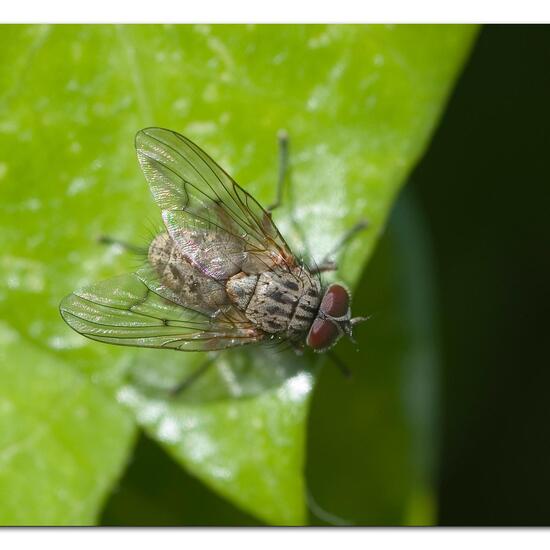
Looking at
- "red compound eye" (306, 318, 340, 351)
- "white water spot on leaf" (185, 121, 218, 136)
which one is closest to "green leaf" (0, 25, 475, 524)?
"white water spot on leaf" (185, 121, 218, 136)

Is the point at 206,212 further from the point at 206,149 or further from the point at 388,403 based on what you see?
Result: the point at 388,403

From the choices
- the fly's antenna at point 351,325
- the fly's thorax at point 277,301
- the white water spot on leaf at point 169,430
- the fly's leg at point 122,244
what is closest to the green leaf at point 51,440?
the white water spot on leaf at point 169,430

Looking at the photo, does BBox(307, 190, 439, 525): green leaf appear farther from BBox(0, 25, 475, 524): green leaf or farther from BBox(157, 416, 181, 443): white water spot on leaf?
BBox(157, 416, 181, 443): white water spot on leaf

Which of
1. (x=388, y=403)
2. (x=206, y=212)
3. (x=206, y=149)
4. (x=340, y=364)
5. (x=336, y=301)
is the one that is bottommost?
(x=388, y=403)

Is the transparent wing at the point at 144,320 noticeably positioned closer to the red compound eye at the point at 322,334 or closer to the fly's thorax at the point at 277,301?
the fly's thorax at the point at 277,301

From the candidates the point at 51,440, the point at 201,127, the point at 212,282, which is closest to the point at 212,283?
the point at 212,282
